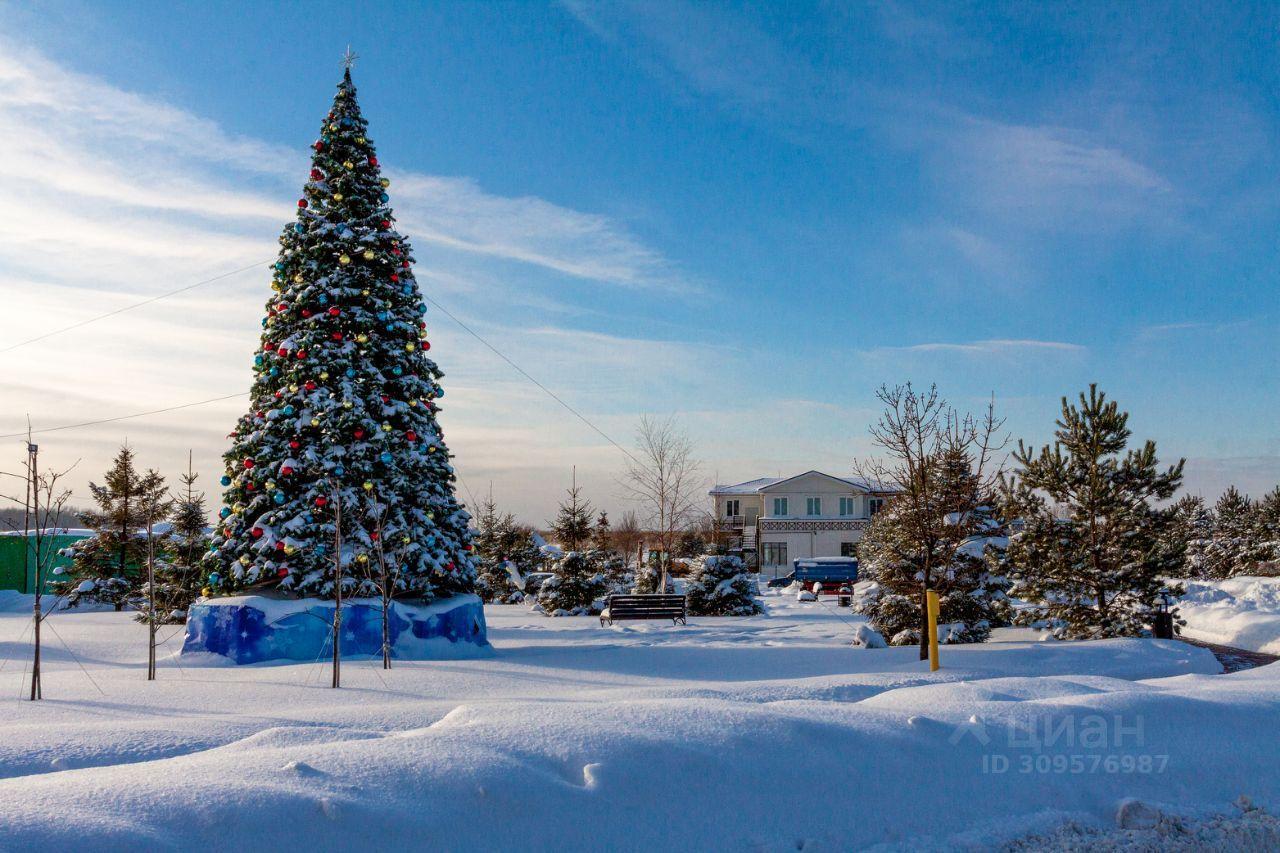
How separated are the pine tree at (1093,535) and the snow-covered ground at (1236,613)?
3610mm


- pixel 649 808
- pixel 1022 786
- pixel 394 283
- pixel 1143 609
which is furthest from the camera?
pixel 1143 609

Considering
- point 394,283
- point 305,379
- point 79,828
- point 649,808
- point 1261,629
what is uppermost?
point 394,283

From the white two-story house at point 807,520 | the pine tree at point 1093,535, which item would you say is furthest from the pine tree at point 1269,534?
the pine tree at point 1093,535

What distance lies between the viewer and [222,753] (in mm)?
5523

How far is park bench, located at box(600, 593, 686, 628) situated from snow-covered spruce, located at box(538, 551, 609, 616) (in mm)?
5062

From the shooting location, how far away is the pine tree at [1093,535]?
1672 centimetres

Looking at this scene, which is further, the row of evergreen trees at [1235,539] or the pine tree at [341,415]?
the row of evergreen trees at [1235,539]

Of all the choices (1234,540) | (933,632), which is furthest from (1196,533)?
(933,632)

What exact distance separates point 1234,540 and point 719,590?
3584cm

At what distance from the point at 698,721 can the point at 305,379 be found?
408 inches

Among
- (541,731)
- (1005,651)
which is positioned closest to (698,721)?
(541,731)

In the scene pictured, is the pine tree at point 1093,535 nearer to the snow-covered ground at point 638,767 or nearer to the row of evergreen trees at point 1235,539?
the snow-covered ground at point 638,767

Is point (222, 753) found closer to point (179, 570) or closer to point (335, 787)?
point (335, 787)

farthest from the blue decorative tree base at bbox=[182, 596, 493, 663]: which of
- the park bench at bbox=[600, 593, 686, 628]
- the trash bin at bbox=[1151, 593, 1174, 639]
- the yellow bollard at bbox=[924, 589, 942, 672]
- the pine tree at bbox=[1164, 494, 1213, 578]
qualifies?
the pine tree at bbox=[1164, 494, 1213, 578]
